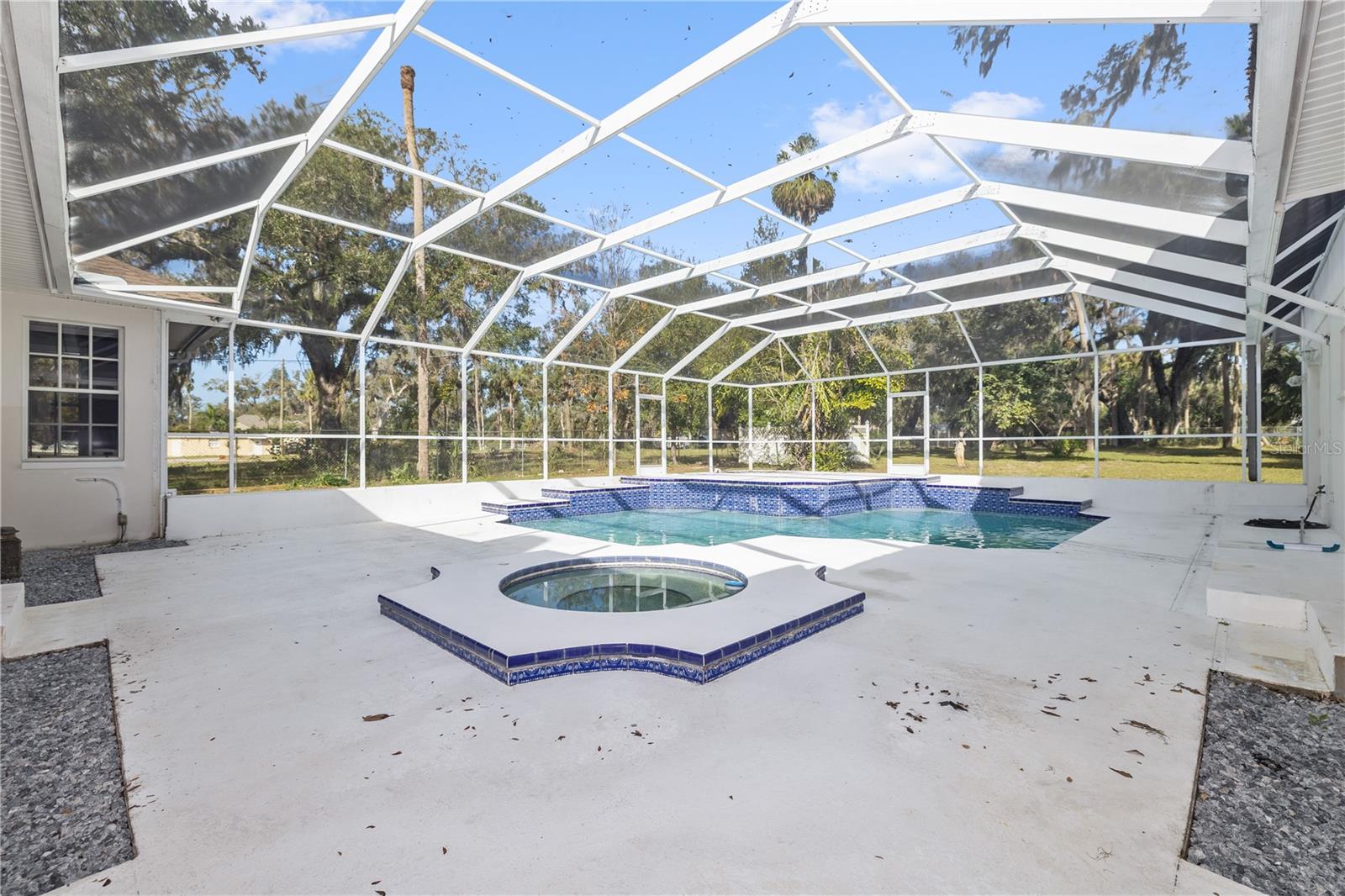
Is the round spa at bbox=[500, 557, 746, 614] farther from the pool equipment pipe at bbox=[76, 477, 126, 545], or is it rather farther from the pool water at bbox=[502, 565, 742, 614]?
the pool equipment pipe at bbox=[76, 477, 126, 545]

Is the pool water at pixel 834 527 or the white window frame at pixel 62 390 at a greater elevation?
the white window frame at pixel 62 390

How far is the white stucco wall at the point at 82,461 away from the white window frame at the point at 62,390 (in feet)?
0.04

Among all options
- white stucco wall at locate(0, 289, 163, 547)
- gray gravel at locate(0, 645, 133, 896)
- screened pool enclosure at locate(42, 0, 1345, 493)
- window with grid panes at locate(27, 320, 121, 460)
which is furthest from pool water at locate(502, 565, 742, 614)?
window with grid panes at locate(27, 320, 121, 460)

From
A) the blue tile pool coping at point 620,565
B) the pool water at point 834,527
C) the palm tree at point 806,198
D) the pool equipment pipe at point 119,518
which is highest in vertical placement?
the palm tree at point 806,198

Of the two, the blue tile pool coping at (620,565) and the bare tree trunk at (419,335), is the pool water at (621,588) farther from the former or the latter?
the bare tree trunk at (419,335)

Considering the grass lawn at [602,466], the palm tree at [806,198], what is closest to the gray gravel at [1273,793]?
the grass lawn at [602,466]

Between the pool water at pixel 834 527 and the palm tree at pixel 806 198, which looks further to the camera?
the palm tree at pixel 806 198

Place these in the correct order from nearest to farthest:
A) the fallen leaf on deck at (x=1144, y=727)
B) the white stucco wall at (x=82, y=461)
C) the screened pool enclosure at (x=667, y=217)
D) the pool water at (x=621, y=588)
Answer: the fallen leaf on deck at (x=1144, y=727) → the screened pool enclosure at (x=667, y=217) → the pool water at (x=621, y=588) → the white stucco wall at (x=82, y=461)

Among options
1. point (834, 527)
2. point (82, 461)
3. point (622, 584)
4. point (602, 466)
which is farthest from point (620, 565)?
point (602, 466)

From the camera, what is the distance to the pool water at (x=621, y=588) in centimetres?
516

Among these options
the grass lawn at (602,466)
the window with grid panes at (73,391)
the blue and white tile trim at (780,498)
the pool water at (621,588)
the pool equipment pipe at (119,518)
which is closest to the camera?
the pool water at (621,588)

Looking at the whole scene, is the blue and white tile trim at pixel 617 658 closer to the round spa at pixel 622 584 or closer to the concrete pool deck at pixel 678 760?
the concrete pool deck at pixel 678 760

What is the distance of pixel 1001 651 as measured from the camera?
3502 millimetres

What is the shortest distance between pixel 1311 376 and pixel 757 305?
843 cm
